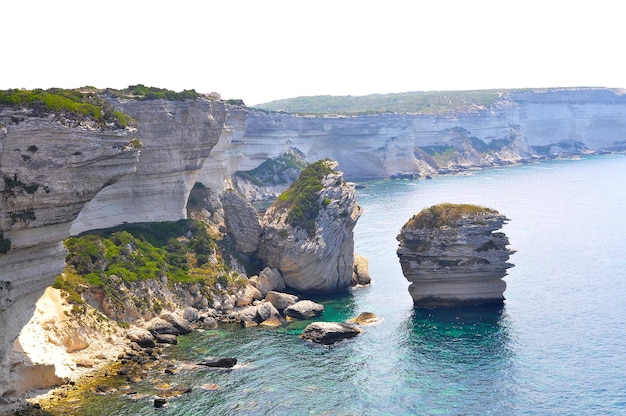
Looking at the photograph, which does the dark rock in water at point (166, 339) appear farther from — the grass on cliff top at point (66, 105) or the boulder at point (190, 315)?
the grass on cliff top at point (66, 105)

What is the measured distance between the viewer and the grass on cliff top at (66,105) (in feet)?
129

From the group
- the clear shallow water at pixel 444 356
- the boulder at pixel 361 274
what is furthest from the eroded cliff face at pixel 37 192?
the boulder at pixel 361 274

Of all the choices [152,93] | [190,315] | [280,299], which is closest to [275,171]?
[152,93]

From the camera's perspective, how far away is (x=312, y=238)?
227 ft

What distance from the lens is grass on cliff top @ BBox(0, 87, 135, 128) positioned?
39438 mm

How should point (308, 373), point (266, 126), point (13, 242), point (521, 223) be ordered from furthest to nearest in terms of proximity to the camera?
point (266, 126) < point (521, 223) < point (308, 373) < point (13, 242)

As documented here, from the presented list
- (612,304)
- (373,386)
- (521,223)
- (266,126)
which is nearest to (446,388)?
(373,386)

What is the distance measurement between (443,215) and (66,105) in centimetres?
3528

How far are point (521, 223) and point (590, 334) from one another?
5328cm

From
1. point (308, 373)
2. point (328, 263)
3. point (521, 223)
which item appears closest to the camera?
point (308, 373)

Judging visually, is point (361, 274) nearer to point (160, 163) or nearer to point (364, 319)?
point (364, 319)

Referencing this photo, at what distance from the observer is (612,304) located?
61.0m

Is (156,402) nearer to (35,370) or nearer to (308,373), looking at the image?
(35,370)

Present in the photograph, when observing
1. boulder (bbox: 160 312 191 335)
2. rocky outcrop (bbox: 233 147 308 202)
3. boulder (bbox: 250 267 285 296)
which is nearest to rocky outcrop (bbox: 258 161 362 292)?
boulder (bbox: 250 267 285 296)
